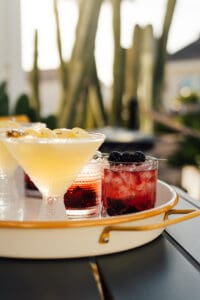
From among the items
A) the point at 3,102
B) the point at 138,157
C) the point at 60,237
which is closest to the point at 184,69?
the point at 3,102

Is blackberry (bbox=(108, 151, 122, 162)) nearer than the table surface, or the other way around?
the table surface

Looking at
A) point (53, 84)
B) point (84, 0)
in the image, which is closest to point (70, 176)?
point (84, 0)

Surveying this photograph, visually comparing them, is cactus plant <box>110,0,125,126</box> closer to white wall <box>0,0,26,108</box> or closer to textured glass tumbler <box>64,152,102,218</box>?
white wall <box>0,0,26,108</box>

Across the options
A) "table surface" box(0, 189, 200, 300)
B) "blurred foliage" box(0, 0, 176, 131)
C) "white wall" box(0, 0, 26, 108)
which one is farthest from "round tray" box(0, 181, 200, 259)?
"white wall" box(0, 0, 26, 108)

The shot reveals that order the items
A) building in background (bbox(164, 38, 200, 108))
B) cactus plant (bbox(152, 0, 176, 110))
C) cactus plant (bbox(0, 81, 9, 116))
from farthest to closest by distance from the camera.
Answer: building in background (bbox(164, 38, 200, 108)), cactus plant (bbox(152, 0, 176, 110)), cactus plant (bbox(0, 81, 9, 116))

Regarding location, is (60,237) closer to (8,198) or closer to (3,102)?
(8,198)

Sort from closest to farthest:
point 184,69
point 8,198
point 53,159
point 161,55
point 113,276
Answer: point 113,276
point 53,159
point 8,198
point 161,55
point 184,69
